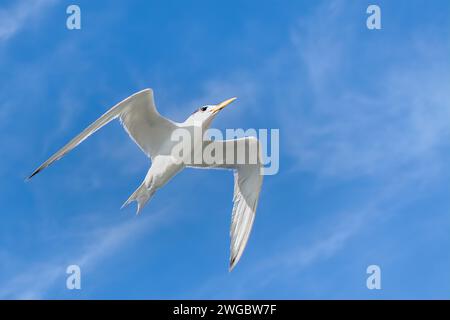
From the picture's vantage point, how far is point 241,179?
1430 centimetres

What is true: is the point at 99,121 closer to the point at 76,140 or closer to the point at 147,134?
the point at 76,140

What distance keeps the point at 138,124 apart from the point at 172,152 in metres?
0.83

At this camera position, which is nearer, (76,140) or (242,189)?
(76,140)

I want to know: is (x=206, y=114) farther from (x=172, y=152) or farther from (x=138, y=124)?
(x=138, y=124)

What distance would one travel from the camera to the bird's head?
43.4 feet

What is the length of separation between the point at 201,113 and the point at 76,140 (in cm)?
263

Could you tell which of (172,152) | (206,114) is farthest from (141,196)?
(206,114)

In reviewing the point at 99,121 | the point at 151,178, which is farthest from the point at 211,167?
the point at 99,121

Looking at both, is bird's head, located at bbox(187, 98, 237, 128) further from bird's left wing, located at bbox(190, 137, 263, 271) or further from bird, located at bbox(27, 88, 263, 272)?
bird's left wing, located at bbox(190, 137, 263, 271)

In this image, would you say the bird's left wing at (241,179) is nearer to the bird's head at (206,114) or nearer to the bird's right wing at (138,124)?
A: the bird's head at (206,114)

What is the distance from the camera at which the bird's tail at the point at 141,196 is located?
12953mm

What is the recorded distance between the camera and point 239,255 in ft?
44.8

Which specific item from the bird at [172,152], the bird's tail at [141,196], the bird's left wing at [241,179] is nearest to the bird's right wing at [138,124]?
the bird at [172,152]

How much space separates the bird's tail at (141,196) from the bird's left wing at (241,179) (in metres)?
1.45
